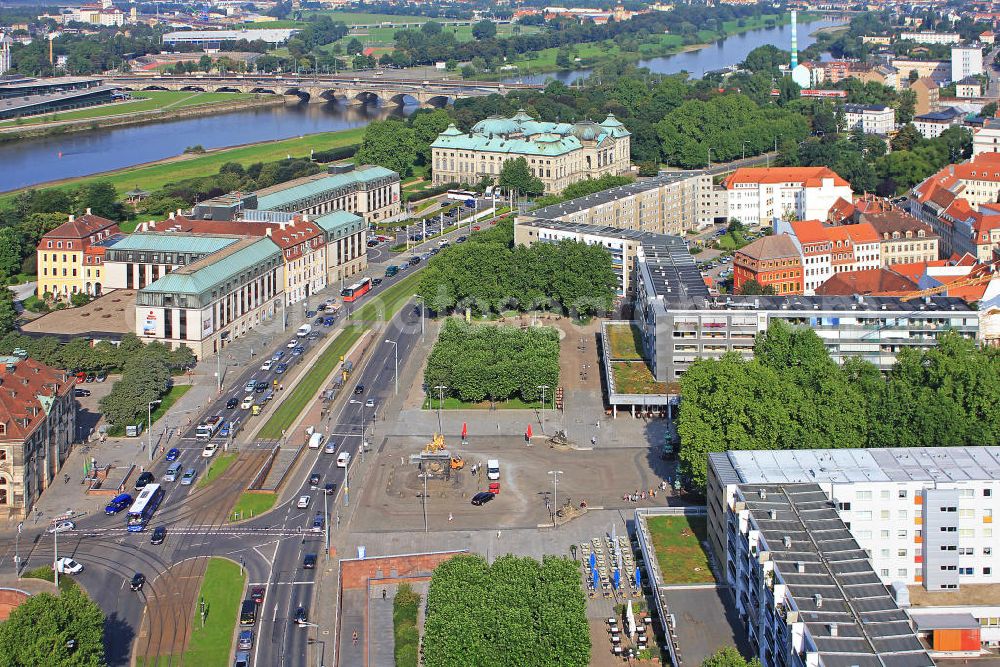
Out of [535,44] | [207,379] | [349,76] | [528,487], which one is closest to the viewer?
[528,487]

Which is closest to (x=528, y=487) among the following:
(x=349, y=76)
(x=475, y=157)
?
(x=475, y=157)

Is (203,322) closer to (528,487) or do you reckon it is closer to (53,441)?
(53,441)

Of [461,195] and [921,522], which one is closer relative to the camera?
[921,522]

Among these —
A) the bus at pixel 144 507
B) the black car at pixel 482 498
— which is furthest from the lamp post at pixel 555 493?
the bus at pixel 144 507

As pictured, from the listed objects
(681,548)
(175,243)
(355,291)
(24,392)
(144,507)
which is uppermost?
(175,243)

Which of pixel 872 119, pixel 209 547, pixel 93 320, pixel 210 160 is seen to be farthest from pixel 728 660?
pixel 872 119

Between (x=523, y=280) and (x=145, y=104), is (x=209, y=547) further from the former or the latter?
(x=145, y=104)

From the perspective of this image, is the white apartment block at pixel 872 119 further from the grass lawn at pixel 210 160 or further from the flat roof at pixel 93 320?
the flat roof at pixel 93 320
